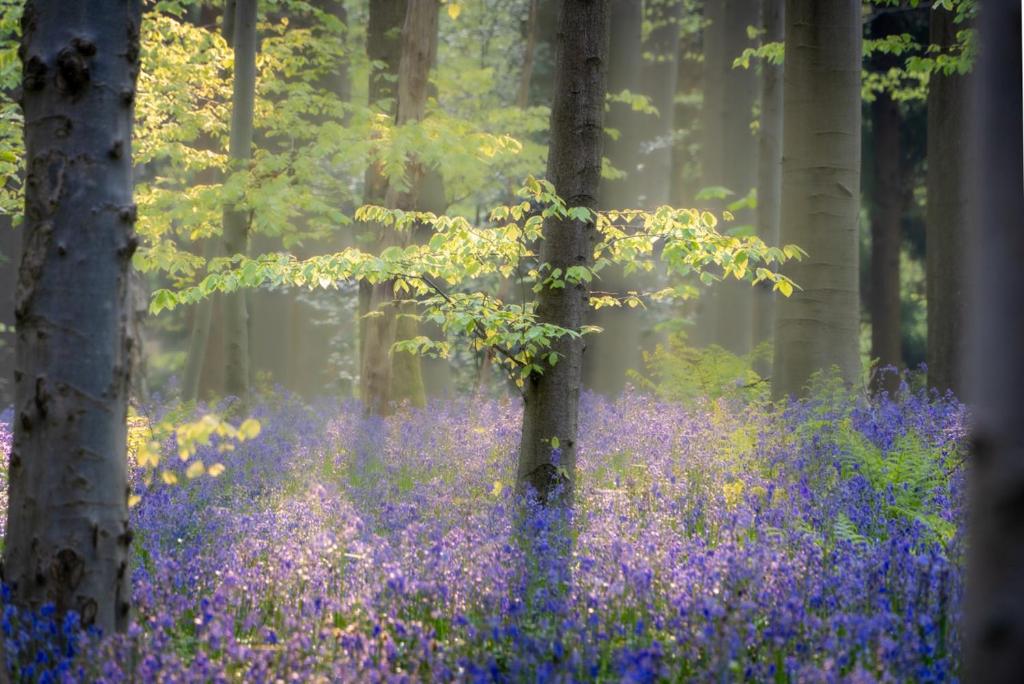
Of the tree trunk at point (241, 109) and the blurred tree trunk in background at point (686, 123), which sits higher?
the blurred tree trunk in background at point (686, 123)

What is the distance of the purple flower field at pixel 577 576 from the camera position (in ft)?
11.3

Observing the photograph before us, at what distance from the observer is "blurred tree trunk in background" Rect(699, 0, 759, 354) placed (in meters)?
17.9

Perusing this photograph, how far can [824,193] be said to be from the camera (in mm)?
9727

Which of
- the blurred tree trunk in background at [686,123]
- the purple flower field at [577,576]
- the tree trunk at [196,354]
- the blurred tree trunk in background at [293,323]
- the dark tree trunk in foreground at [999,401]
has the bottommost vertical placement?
the purple flower field at [577,576]

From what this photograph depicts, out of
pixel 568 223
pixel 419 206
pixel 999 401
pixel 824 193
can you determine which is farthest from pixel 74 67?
pixel 419 206

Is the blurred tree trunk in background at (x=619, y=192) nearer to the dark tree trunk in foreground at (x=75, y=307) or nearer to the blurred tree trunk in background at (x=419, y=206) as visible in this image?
the blurred tree trunk in background at (x=419, y=206)

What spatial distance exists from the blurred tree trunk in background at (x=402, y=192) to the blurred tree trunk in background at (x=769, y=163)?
19.0 ft

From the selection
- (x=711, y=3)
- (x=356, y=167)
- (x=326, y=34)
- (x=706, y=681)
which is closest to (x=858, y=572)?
(x=706, y=681)

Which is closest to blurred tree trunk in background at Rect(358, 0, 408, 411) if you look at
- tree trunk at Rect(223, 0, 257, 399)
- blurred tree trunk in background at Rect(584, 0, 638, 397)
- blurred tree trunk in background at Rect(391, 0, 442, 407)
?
blurred tree trunk in background at Rect(391, 0, 442, 407)

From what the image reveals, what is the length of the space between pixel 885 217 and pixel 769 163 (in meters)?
5.17

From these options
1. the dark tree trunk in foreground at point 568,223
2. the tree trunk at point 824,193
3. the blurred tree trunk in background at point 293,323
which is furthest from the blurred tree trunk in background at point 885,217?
the dark tree trunk in foreground at point 568,223

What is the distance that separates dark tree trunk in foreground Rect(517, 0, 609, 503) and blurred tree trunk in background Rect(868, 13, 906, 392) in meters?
12.8

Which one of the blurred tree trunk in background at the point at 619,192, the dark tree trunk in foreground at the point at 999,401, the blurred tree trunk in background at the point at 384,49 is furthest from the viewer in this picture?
the blurred tree trunk in background at the point at 619,192

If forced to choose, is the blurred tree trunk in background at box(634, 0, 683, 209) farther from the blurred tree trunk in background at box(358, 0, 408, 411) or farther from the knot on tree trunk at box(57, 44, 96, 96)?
the knot on tree trunk at box(57, 44, 96, 96)
